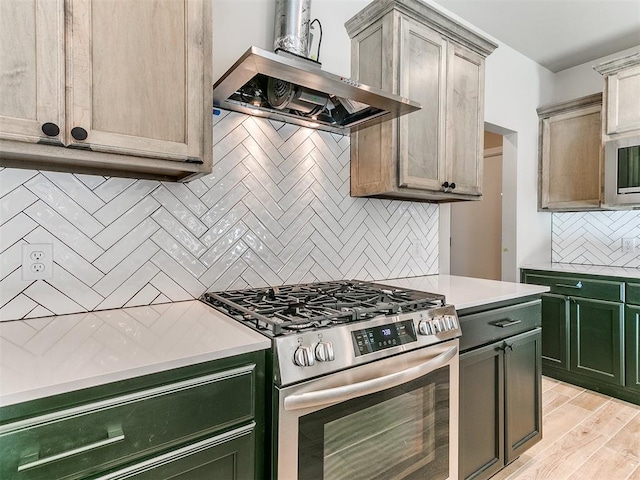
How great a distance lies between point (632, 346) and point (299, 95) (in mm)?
2917

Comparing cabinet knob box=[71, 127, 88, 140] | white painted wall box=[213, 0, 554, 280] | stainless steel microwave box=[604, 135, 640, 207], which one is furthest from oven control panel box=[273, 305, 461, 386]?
stainless steel microwave box=[604, 135, 640, 207]

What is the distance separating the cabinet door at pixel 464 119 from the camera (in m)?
2.12

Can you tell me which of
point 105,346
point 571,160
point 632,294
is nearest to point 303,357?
point 105,346

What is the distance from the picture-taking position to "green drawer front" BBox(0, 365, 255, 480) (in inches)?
29.5

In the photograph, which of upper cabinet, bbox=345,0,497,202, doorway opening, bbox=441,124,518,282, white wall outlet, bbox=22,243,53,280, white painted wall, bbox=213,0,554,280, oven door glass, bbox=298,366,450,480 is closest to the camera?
oven door glass, bbox=298,366,450,480

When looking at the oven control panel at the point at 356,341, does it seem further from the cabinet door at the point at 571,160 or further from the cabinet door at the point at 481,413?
the cabinet door at the point at 571,160

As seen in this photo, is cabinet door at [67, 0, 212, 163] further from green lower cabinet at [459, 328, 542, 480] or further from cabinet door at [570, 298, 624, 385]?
cabinet door at [570, 298, 624, 385]

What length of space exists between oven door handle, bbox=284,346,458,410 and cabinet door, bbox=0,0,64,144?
A: 1.02 meters

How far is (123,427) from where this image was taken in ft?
2.79

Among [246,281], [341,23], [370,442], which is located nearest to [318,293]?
[246,281]

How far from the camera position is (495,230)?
410cm

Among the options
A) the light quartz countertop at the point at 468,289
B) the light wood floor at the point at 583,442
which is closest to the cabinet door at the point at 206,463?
the light quartz countertop at the point at 468,289

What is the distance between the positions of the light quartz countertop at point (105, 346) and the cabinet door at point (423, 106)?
124cm

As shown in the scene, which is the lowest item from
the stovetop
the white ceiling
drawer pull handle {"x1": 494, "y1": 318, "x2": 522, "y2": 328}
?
drawer pull handle {"x1": 494, "y1": 318, "x2": 522, "y2": 328}
